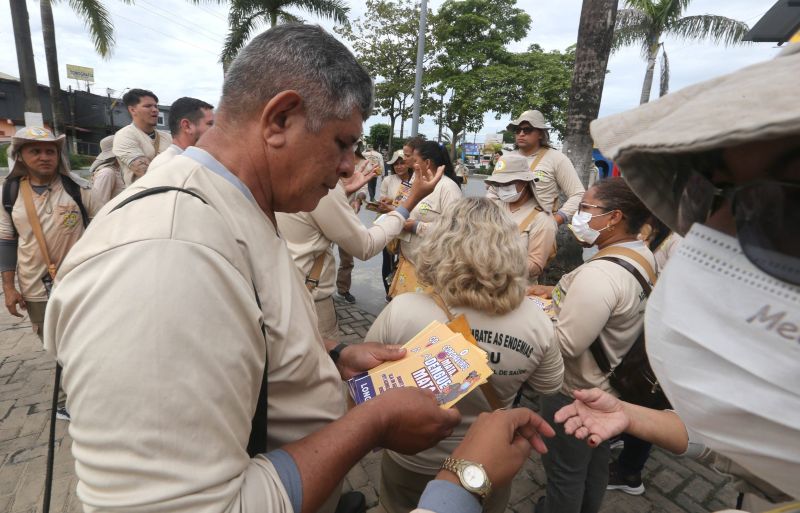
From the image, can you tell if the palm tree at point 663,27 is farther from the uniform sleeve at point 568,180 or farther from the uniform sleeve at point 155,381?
the uniform sleeve at point 155,381

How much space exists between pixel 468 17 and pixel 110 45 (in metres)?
17.1

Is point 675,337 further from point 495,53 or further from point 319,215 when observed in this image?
point 495,53

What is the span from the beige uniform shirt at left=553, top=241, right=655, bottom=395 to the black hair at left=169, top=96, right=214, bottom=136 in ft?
12.3

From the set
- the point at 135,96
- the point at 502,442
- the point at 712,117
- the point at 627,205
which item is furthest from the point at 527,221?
the point at 135,96

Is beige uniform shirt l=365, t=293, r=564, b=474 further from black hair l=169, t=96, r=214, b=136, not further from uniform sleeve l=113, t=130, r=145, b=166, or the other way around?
uniform sleeve l=113, t=130, r=145, b=166

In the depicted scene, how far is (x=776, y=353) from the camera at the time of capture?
0.63m

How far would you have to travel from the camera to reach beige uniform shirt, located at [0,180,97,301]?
3.23 metres

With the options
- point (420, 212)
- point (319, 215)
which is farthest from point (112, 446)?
point (420, 212)

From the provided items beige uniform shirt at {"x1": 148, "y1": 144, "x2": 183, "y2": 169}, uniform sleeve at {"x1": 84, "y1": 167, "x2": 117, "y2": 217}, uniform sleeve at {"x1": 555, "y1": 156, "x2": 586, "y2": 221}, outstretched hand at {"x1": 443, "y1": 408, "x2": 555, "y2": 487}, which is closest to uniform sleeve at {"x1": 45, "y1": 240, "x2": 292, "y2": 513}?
beige uniform shirt at {"x1": 148, "y1": 144, "x2": 183, "y2": 169}

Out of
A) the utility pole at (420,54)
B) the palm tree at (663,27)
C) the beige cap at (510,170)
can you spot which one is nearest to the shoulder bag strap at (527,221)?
the beige cap at (510,170)

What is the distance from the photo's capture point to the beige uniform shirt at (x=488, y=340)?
5.86 feet

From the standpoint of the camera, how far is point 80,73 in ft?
111

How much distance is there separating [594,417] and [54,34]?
17.1 metres

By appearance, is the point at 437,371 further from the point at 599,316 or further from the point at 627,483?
the point at 627,483
